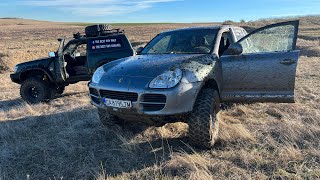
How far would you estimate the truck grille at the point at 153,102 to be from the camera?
4.17 m

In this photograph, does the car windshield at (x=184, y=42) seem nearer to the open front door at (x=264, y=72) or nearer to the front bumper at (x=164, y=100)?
the open front door at (x=264, y=72)

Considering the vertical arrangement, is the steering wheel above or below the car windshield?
below

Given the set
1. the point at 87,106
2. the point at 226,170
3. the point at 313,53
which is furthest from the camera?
the point at 313,53

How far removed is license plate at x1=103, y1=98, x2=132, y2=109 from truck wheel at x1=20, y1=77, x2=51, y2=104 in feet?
15.8

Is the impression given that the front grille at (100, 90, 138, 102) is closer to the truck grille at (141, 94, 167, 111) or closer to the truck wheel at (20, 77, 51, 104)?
the truck grille at (141, 94, 167, 111)

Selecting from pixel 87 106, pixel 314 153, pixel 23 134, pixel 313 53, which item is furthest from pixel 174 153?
pixel 313 53

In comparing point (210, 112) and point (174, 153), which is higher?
point (210, 112)

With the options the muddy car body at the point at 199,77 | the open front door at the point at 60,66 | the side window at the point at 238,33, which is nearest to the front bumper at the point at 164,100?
the muddy car body at the point at 199,77

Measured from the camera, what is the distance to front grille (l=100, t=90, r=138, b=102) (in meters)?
4.29

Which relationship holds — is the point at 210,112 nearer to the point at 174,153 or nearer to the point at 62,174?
the point at 174,153

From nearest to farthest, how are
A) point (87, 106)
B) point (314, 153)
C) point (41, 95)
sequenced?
point (314, 153) < point (87, 106) < point (41, 95)

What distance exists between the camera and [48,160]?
4496 mm

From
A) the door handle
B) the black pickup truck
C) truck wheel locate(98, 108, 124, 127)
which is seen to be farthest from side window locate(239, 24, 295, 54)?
the black pickup truck

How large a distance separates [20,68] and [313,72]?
8.90 m
